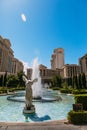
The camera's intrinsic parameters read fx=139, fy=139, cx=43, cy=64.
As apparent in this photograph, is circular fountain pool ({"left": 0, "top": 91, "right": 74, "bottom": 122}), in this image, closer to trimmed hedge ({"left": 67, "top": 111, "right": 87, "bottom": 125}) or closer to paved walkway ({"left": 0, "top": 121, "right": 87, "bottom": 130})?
paved walkway ({"left": 0, "top": 121, "right": 87, "bottom": 130})

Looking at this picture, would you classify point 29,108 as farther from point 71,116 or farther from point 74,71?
point 74,71

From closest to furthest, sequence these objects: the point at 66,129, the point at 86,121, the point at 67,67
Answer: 1. the point at 66,129
2. the point at 86,121
3. the point at 67,67

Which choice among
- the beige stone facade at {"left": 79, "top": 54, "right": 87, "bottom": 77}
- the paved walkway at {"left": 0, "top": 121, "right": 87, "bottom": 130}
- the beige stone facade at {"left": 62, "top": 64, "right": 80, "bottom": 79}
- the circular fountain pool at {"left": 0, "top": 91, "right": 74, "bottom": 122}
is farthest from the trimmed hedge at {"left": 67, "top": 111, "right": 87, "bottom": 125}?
the beige stone facade at {"left": 62, "top": 64, "right": 80, "bottom": 79}

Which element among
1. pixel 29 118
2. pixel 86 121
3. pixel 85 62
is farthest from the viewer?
pixel 85 62

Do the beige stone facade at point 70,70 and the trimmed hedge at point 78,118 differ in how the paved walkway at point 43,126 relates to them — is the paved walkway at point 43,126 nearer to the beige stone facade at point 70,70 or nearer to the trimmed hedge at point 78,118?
the trimmed hedge at point 78,118

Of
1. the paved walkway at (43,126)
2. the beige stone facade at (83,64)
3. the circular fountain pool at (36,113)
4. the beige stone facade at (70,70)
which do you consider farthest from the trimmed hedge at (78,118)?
the beige stone facade at (70,70)

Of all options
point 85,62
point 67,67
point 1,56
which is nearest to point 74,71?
point 67,67

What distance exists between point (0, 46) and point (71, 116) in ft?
341

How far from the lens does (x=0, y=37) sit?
10656cm

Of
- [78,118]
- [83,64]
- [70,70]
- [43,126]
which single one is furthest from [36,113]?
[70,70]

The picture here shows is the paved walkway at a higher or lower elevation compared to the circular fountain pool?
higher

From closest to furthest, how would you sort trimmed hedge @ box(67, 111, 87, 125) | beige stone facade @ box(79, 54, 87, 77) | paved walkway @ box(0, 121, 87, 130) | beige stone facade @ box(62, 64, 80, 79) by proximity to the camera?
paved walkway @ box(0, 121, 87, 130) < trimmed hedge @ box(67, 111, 87, 125) < beige stone facade @ box(79, 54, 87, 77) < beige stone facade @ box(62, 64, 80, 79)

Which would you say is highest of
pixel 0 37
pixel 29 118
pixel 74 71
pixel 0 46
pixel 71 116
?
pixel 0 37

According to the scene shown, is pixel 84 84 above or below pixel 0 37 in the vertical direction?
below
